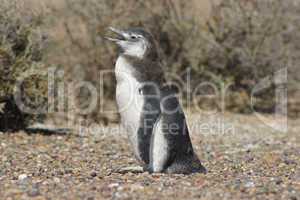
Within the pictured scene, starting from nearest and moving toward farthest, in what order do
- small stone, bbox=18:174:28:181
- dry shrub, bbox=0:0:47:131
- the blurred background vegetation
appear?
small stone, bbox=18:174:28:181 → dry shrub, bbox=0:0:47:131 → the blurred background vegetation

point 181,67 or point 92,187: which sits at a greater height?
point 181,67

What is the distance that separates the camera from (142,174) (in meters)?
5.69

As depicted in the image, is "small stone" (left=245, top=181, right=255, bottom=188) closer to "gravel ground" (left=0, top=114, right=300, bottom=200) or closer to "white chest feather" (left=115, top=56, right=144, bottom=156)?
"gravel ground" (left=0, top=114, right=300, bottom=200)

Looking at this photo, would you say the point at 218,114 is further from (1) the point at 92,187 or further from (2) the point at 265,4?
(1) the point at 92,187

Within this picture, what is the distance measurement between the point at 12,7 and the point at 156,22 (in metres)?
4.16

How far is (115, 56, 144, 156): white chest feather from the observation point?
569 cm

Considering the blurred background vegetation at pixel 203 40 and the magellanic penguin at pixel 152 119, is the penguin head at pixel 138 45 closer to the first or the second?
the magellanic penguin at pixel 152 119

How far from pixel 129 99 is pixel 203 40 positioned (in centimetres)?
691

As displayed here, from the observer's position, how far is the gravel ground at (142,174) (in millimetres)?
4930

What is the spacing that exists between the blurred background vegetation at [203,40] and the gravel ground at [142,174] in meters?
1.82

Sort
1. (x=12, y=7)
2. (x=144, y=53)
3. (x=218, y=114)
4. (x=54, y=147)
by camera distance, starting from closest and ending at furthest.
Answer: (x=144, y=53), (x=54, y=147), (x=12, y=7), (x=218, y=114)

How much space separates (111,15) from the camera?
11672 mm

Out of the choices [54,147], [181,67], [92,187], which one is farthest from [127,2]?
[92,187]

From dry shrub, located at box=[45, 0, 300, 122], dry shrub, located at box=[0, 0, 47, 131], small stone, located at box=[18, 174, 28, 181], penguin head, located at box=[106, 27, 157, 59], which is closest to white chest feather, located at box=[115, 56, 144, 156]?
penguin head, located at box=[106, 27, 157, 59]
